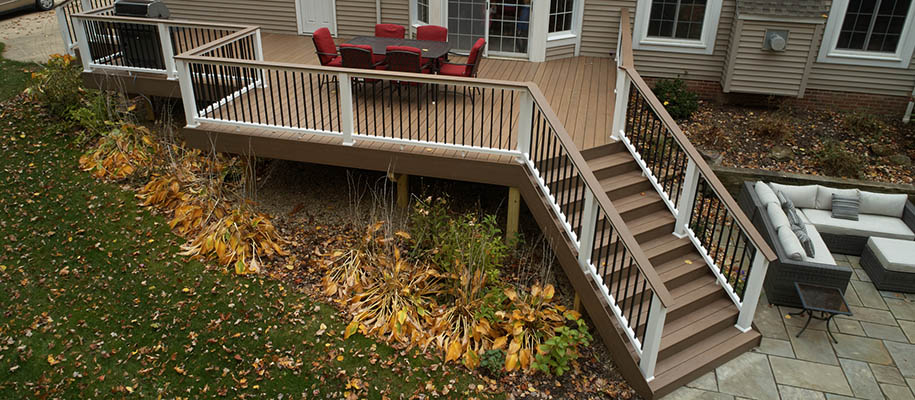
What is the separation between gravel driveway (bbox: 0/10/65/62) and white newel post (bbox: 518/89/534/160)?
955 centimetres

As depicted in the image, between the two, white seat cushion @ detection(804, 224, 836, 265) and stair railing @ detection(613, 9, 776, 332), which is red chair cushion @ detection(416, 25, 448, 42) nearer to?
stair railing @ detection(613, 9, 776, 332)

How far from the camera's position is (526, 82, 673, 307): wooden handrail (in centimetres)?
546

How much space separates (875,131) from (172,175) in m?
9.88

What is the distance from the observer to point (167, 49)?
871 cm

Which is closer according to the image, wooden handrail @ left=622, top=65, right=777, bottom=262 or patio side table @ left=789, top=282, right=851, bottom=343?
wooden handrail @ left=622, top=65, right=777, bottom=262

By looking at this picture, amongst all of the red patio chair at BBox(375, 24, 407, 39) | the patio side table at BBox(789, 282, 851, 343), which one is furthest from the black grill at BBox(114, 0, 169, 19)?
the patio side table at BBox(789, 282, 851, 343)

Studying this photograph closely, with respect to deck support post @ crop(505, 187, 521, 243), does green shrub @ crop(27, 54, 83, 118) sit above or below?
above

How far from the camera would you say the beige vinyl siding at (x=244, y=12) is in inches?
468

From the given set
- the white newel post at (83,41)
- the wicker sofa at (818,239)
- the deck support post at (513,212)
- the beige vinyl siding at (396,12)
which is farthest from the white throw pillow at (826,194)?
the white newel post at (83,41)

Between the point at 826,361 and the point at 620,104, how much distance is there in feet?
11.0

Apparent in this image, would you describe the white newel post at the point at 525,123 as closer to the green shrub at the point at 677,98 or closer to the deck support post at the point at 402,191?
the deck support post at the point at 402,191

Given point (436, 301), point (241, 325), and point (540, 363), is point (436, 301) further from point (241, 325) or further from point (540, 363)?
point (241, 325)

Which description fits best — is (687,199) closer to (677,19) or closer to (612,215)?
(612,215)

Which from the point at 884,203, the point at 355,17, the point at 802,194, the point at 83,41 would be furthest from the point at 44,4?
the point at 884,203
